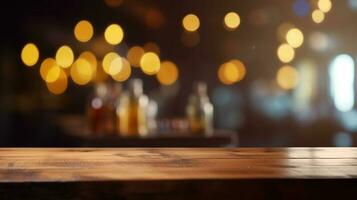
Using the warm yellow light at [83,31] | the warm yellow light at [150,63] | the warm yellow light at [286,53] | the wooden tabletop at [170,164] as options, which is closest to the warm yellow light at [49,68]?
the warm yellow light at [83,31]

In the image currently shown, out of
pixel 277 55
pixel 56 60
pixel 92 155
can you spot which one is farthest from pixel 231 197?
pixel 277 55

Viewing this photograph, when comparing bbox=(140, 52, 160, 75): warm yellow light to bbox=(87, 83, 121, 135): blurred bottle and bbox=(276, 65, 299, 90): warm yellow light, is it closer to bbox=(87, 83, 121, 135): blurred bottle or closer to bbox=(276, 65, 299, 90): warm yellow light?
bbox=(276, 65, 299, 90): warm yellow light

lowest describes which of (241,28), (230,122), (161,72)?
(230,122)

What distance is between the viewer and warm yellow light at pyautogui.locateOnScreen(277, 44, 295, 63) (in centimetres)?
539

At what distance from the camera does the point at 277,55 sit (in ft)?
18.0

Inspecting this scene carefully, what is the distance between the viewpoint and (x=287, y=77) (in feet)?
18.4

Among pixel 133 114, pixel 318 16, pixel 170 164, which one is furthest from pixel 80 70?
pixel 170 164

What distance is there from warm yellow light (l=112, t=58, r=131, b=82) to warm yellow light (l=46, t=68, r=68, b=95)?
1.42 feet

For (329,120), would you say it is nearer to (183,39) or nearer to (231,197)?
(183,39)

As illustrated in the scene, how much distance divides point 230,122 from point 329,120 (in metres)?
0.91

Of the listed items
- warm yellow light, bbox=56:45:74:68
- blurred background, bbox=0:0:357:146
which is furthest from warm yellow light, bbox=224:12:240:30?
warm yellow light, bbox=56:45:74:68

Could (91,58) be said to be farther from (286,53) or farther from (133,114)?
(133,114)

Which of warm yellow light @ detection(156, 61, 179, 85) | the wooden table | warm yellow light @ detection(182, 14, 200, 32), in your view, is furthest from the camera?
warm yellow light @ detection(156, 61, 179, 85)

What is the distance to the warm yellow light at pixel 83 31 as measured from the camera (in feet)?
16.8
